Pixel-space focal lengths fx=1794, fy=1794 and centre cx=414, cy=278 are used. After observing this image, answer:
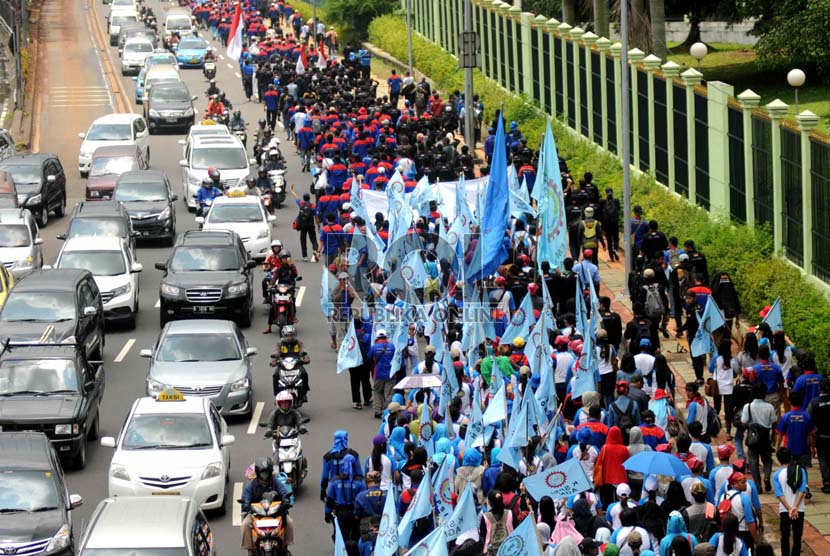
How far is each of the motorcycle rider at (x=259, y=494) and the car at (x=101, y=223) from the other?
15.0m

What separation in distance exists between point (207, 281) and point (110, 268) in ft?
6.75

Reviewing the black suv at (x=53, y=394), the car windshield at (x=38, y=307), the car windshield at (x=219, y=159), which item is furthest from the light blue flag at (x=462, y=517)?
the car windshield at (x=219, y=159)

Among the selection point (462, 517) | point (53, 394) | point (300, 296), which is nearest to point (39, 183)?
point (300, 296)

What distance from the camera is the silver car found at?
25094 mm

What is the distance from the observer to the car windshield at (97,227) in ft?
111

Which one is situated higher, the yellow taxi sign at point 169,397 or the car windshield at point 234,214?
the yellow taxi sign at point 169,397

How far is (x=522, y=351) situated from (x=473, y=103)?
23521 mm

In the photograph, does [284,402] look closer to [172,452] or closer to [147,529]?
[172,452]

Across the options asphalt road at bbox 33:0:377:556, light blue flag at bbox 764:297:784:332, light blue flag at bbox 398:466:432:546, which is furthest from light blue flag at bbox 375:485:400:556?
light blue flag at bbox 764:297:784:332

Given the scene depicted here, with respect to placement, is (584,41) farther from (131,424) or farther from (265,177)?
(131,424)

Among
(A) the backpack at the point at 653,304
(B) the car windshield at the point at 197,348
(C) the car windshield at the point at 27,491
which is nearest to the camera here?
(C) the car windshield at the point at 27,491

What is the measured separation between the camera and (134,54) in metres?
69.4

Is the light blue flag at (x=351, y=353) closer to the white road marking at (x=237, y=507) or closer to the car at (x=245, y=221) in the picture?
the white road marking at (x=237, y=507)

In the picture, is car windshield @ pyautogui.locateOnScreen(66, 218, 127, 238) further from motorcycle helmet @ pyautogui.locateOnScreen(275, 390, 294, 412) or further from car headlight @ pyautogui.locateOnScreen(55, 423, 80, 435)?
motorcycle helmet @ pyautogui.locateOnScreen(275, 390, 294, 412)
